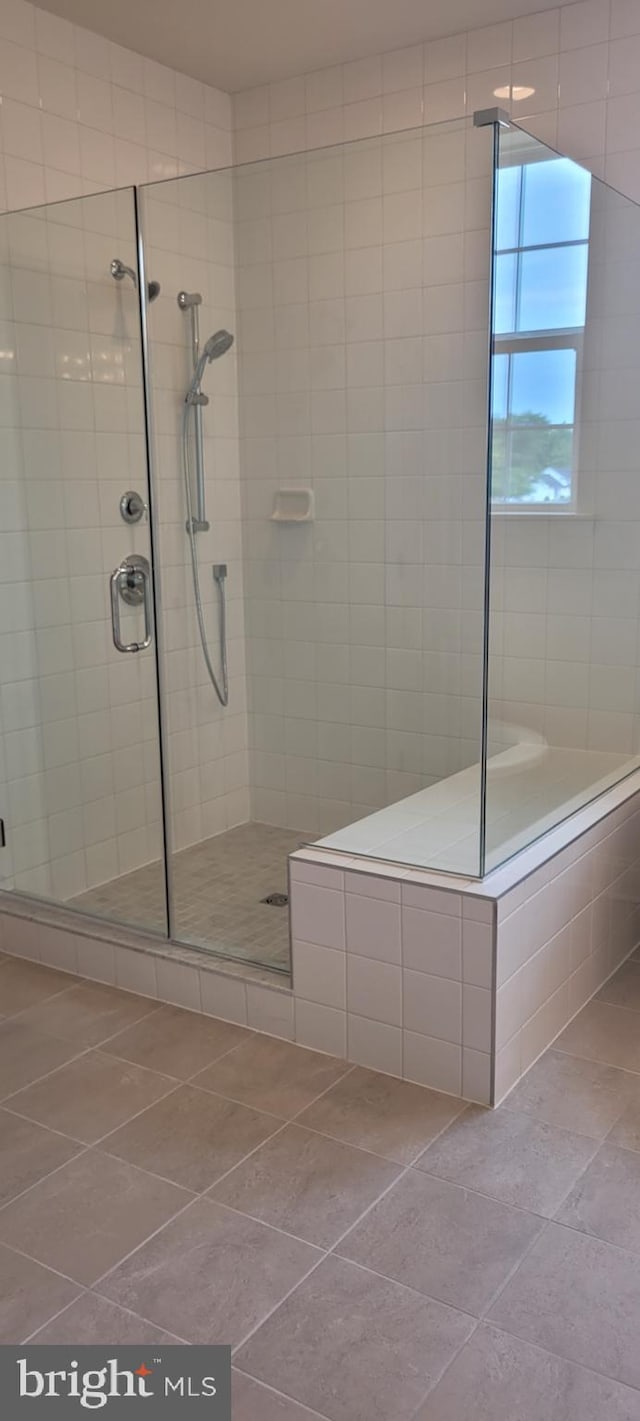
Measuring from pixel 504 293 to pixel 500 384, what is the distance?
173 mm

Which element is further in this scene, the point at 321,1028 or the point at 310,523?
the point at 310,523

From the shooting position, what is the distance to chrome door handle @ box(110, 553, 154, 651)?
→ 2773mm

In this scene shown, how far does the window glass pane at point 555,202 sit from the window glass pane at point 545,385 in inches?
9.5

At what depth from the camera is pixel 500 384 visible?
7.02 ft

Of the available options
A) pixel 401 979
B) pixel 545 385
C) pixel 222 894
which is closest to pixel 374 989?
pixel 401 979

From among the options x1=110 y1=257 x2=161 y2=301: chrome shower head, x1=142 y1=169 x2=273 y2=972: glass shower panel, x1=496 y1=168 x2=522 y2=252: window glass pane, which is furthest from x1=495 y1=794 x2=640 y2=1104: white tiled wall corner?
x1=110 y1=257 x2=161 y2=301: chrome shower head

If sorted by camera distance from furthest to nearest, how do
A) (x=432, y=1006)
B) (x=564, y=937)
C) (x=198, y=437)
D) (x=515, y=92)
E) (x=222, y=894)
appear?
(x=515, y=92)
(x=222, y=894)
(x=198, y=437)
(x=564, y=937)
(x=432, y=1006)

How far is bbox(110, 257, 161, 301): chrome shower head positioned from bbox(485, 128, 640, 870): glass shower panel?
3.05 feet

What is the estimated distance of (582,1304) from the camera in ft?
5.36

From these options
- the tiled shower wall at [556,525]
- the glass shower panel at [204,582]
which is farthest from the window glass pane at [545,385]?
the glass shower panel at [204,582]

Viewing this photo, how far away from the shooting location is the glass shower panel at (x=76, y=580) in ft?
9.12

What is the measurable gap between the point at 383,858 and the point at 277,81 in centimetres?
268

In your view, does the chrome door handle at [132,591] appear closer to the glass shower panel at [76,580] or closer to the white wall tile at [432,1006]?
the glass shower panel at [76,580]

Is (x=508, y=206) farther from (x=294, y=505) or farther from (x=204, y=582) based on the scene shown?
(x=204, y=582)
